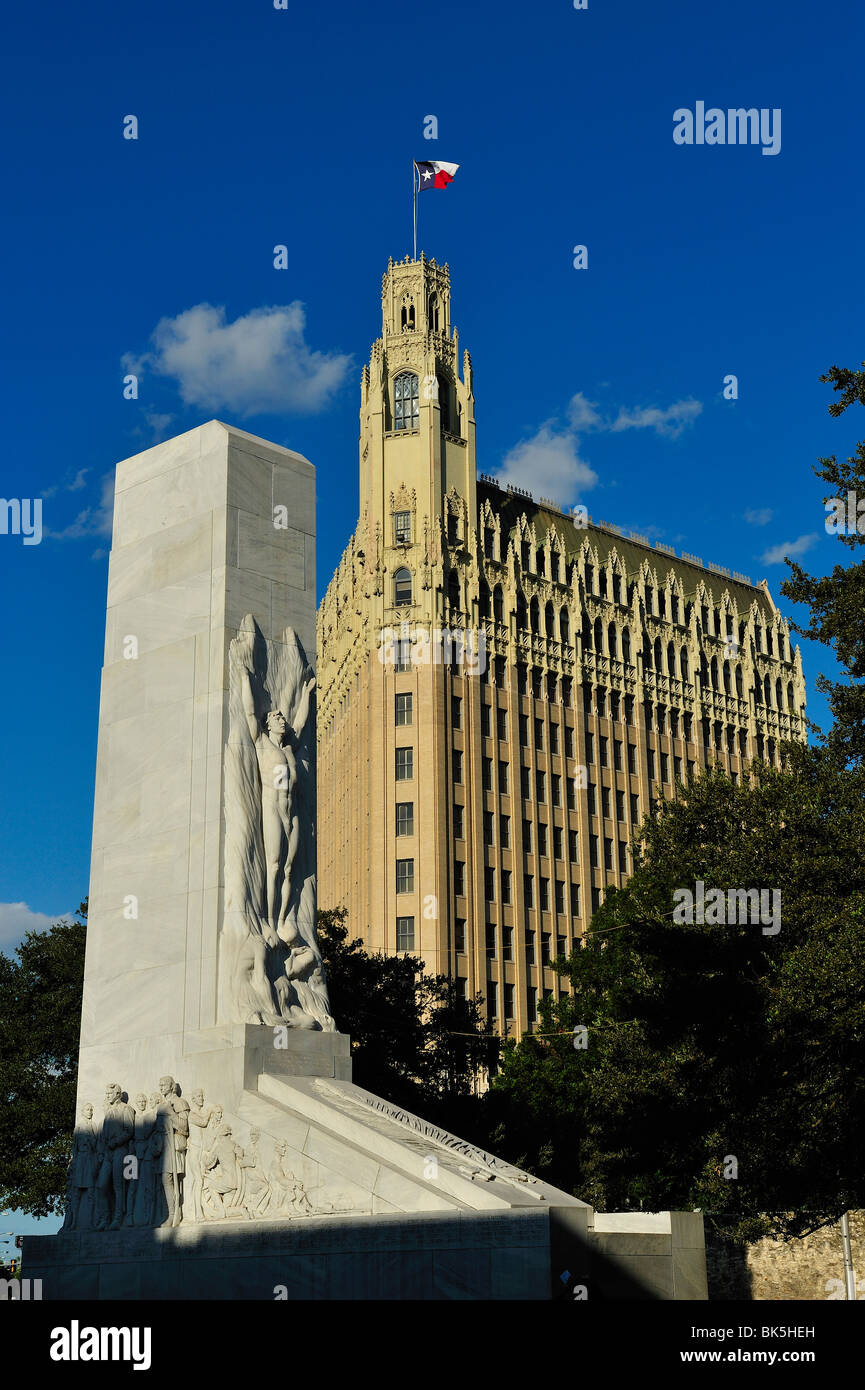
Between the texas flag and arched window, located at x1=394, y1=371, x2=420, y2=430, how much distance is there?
45.3 feet

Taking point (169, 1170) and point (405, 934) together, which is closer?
point (169, 1170)

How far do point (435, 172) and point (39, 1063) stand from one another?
169 feet

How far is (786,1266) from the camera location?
35.2m

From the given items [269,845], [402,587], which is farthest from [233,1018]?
[402,587]

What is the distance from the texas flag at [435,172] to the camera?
2916 inches

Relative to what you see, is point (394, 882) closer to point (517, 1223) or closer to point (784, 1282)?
point (784, 1282)

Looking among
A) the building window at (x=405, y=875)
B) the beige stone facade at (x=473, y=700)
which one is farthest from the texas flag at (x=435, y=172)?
the building window at (x=405, y=875)

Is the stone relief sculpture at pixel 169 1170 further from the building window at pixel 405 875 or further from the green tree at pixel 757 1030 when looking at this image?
the building window at pixel 405 875

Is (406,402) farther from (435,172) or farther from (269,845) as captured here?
(269,845)

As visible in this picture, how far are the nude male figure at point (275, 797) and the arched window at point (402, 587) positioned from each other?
56475 mm

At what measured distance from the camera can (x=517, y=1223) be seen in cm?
1652

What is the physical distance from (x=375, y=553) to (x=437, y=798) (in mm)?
14862

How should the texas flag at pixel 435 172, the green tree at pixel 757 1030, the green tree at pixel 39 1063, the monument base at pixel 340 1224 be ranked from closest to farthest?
the monument base at pixel 340 1224 → the green tree at pixel 757 1030 → the green tree at pixel 39 1063 → the texas flag at pixel 435 172
